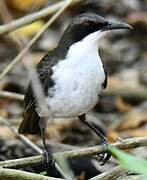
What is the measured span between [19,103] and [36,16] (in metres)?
2.43

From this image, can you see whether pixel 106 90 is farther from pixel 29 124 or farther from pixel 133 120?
pixel 29 124

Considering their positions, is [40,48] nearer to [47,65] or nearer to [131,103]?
[131,103]

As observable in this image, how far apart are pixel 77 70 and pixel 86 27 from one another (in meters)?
0.32

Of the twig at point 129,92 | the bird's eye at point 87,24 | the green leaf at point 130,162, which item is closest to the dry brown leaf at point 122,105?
the twig at point 129,92

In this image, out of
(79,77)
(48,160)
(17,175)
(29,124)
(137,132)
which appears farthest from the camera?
(137,132)

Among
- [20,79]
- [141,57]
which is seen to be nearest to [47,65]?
[20,79]

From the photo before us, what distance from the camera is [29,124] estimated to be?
532 centimetres

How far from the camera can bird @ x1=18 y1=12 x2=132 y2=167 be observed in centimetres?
441

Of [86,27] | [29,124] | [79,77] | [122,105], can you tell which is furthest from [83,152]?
[122,105]

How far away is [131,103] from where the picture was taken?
298 inches

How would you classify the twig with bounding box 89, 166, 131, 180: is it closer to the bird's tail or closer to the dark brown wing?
the dark brown wing

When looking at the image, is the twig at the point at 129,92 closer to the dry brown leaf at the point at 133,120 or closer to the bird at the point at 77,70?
the dry brown leaf at the point at 133,120

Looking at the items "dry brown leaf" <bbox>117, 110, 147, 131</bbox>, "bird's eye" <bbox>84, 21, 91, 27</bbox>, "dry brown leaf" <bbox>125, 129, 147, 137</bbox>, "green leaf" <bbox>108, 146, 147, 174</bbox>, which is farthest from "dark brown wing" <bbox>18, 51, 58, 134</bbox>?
"green leaf" <bbox>108, 146, 147, 174</bbox>

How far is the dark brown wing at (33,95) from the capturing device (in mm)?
4586
